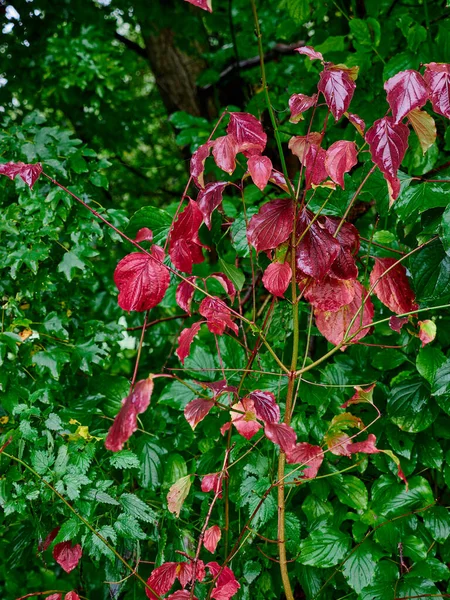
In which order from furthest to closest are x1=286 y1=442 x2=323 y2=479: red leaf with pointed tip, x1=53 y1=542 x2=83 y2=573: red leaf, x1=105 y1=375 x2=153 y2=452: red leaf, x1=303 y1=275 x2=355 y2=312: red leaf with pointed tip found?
x1=53 y1=542 x2=83 y2=573: red leaf → x1=286 y1=442 x2=323 y2=479: red leaf with pointed tip → x1=303 y1=275 x2=355 y2=312: red leaf with pointed tip → x1=105 y1=375 x2=153 y2=452: red leaf

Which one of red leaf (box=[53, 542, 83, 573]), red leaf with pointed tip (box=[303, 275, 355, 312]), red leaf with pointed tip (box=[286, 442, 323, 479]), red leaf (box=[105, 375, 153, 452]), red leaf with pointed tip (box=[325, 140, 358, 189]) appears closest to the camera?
red leaf (box=[105, 375, 153, 452])

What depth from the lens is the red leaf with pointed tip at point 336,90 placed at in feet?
2.75

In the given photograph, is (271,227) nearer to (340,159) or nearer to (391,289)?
(340,159)

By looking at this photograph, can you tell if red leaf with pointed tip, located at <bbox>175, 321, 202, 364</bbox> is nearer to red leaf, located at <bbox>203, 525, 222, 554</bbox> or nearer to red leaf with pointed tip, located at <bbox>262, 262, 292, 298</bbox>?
red leaf with pointed tip, located at <bbox>262, 262, 292, 298</bbox>

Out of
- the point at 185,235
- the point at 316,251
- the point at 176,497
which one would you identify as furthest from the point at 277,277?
the point at 176,497

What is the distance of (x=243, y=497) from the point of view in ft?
4.07

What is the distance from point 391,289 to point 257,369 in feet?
1.40

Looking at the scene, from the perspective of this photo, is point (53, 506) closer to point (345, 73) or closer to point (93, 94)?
point (345, 73)

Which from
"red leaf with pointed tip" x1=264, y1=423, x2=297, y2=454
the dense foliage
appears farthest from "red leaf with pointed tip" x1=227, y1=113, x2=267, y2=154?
"red leaf with pointed tip" x1=264, y1=423, x2=297, y2=454

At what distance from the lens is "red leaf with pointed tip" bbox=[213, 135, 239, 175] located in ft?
2.98

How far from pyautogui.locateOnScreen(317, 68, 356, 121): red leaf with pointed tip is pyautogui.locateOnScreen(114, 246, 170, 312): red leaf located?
338 mm

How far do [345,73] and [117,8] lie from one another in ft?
6.43

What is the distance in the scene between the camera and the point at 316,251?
0.95m

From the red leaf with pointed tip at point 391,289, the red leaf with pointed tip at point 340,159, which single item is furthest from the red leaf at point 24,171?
the red leaf with pointed tip at point 391,289
